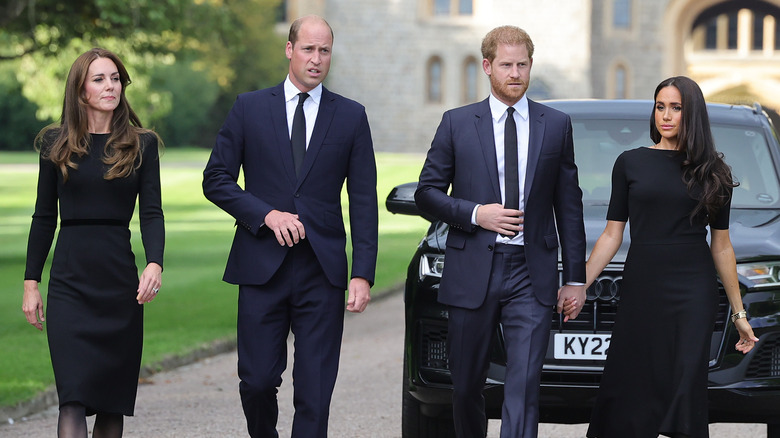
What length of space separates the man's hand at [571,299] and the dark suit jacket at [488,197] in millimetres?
38

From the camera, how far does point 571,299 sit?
5.21m

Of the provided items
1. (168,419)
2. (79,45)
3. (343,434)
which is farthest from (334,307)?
(79,45)

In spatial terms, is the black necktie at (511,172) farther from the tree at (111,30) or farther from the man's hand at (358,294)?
the tree at (111,30)

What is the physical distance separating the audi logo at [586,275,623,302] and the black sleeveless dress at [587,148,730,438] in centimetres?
44

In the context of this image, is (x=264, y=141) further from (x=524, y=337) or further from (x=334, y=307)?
(x=524, y=337)

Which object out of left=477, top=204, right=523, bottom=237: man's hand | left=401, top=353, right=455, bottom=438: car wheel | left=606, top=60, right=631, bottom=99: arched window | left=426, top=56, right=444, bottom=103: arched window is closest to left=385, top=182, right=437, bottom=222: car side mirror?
left=401, top=353, right=455, bottom=438: car wheel

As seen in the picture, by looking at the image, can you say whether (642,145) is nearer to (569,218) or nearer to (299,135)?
(569,218)

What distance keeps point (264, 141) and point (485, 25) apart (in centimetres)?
5602

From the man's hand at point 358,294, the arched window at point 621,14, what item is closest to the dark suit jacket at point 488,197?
the man's hand at point 358,294

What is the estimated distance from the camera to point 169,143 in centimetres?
6259

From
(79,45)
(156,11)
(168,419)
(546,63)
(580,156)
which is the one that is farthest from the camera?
(546,63)

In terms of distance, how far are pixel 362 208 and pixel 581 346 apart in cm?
116

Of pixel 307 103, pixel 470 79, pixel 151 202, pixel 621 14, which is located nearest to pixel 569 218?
pixel 307 103

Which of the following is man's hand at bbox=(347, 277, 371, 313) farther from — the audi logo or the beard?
the audi logo
